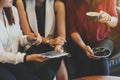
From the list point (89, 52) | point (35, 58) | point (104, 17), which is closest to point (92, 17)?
point (104, 17)

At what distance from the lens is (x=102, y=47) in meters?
2.23

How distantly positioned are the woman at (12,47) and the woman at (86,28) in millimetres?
385

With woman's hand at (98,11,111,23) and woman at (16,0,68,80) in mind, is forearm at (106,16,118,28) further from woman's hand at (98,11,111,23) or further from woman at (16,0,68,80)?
woman at (16,0,68,80)

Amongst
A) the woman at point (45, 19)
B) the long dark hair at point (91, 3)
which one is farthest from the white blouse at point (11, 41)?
the long dark hair at point (91, 3)

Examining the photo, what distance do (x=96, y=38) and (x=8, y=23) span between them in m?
0.72

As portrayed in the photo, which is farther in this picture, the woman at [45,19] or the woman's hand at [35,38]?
the woman at [45,19]

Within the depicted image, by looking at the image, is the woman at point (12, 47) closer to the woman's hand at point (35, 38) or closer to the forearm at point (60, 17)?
the woman's hand at point (35, 38)

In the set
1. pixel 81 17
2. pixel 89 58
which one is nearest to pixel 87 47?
pixel 89 58

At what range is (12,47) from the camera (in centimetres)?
204

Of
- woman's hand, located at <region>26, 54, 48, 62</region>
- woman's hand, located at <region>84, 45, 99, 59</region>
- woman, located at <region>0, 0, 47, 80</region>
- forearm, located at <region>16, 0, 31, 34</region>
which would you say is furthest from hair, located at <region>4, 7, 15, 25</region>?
woman's hand, located at <region>84, 45, 99, 59</region>

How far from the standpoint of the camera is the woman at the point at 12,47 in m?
1.92

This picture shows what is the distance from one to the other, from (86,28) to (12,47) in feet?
2.06

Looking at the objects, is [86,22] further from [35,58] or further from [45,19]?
[35,58]

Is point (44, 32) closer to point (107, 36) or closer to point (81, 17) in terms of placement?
point (81, 17)
